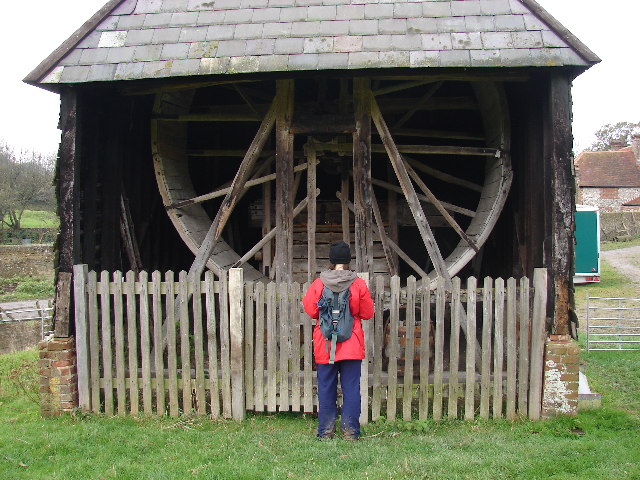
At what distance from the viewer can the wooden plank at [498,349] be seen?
17.3 feet

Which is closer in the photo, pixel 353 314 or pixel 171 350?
pixel 353 314

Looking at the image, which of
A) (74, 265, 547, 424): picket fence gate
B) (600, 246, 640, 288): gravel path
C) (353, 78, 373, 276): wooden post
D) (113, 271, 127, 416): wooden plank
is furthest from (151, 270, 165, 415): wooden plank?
(600, 246, 640, 288): gravel path

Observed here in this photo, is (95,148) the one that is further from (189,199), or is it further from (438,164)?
(438,164)

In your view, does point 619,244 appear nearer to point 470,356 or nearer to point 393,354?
point 470,356

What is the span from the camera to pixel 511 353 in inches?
209

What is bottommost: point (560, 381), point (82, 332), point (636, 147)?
point (560, 381)

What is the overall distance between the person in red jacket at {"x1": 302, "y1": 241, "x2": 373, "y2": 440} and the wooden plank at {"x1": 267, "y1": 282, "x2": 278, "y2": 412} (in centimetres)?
73

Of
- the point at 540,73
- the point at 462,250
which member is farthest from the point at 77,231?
the point at 540,73

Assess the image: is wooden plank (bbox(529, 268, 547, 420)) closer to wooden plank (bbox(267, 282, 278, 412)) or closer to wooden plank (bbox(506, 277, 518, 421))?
wooden plank (bbox(506, 277, 518, 421))

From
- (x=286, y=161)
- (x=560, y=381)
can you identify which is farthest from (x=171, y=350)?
(x=560, y=381)

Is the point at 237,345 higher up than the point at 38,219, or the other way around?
the point at 38,219

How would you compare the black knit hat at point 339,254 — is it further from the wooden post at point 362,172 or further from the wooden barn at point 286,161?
the wooden post at point 362,172

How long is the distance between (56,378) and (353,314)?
305 cm

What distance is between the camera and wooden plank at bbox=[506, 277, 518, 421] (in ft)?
17.3
